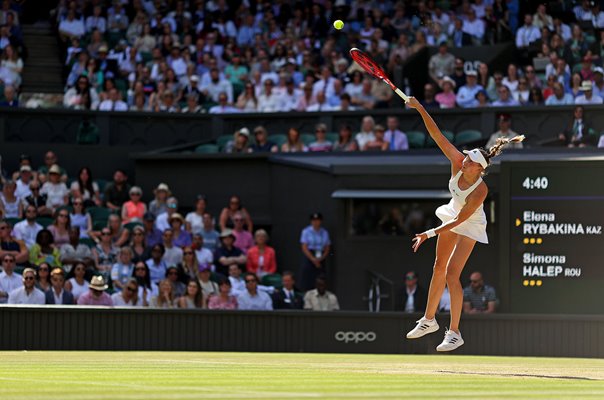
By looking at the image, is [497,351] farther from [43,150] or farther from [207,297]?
[43,150]

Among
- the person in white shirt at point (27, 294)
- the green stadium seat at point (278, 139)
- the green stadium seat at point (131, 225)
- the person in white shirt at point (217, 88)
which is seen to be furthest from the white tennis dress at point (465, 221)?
the person in white shirt at point (217, 88)

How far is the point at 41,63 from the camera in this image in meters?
28.3

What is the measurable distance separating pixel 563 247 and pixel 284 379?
9025mm

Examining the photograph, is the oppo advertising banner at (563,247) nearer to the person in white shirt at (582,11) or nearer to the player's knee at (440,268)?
the player's knee at (440,268)

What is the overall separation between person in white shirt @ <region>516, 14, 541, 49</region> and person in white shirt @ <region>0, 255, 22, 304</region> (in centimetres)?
1177

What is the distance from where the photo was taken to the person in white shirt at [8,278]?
1870 cm

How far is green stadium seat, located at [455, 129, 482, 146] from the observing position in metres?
23.0

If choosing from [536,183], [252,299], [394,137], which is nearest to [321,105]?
[394,137]

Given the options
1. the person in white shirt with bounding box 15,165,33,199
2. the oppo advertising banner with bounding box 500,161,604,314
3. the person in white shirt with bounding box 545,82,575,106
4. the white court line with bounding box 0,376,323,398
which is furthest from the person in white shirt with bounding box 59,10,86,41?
the white court line with bounding box 0,376,323,398

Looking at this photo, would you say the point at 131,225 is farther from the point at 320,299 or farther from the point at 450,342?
the point at 450,342

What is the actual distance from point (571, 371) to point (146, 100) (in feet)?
51.1

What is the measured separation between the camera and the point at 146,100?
85.9ft

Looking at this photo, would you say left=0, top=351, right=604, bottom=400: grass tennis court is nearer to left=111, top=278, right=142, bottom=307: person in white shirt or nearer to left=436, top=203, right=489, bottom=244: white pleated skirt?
left=436, top=203, right=489, bottom=244: white pleated skirt

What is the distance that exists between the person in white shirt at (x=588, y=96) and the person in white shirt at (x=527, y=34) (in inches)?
132
